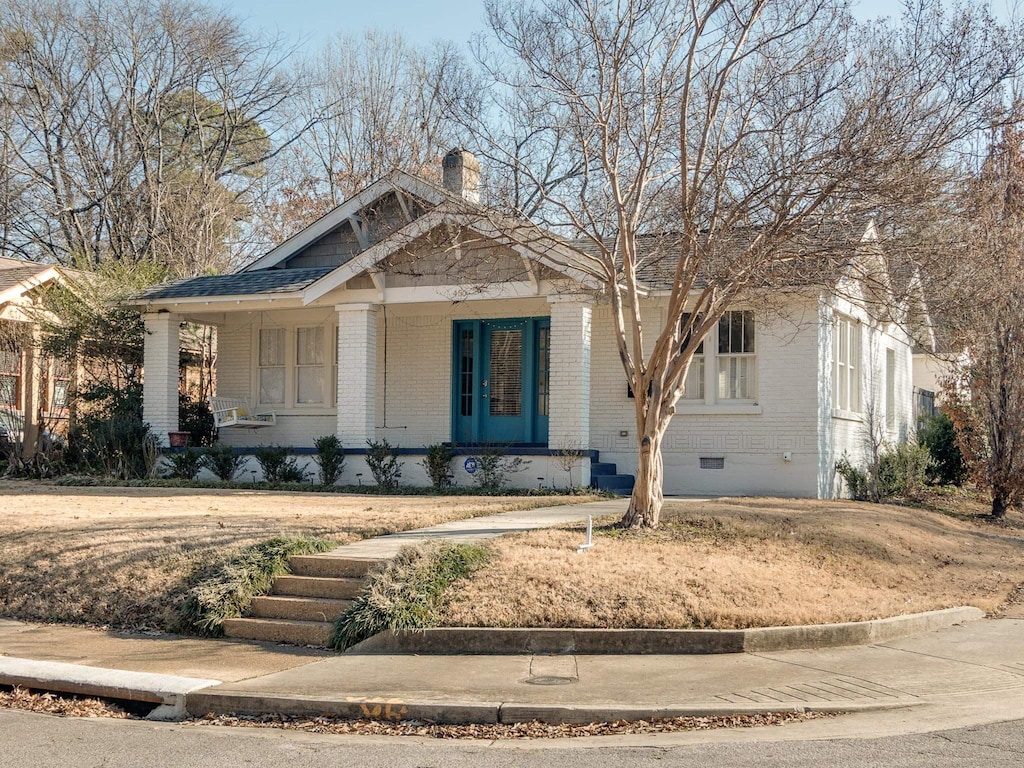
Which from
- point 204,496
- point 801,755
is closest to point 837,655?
point 801,755

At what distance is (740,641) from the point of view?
27.9ft

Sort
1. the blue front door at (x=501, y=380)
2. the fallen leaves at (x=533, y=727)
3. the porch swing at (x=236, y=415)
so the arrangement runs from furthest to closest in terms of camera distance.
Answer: the porch swing at (x=236, y=415) < the blue front door at (x=501, y=380) < the fallen leaves at (x=533, y=727)

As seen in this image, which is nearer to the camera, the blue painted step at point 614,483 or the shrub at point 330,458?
the blue painted step at point 614,483

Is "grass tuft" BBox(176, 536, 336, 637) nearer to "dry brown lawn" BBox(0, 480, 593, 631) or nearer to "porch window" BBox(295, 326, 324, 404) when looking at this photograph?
"dry brown lawn" BBox(0, 480, 593, 631)

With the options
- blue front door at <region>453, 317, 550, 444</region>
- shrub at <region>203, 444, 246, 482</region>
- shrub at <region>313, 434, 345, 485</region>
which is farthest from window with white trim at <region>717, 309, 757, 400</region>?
shrub at <region>203, 444, 246, 482</region>

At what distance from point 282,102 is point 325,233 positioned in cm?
1675

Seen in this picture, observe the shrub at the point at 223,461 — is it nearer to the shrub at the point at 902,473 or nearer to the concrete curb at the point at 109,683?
the concrete curb at the point at 109,683

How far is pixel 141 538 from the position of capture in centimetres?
1162

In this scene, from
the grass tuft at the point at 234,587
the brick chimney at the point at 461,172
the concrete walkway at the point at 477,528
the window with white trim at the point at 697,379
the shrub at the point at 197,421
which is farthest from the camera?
the shrub at the point at 197,421

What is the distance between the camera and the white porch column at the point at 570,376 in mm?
17797

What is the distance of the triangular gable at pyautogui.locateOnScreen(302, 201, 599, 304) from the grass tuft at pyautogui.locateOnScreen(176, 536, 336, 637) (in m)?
4.44

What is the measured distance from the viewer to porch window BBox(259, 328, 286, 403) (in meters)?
22.1

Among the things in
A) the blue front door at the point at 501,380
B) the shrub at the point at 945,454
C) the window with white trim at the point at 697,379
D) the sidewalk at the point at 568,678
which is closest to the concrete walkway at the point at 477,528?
the sidewalk at the point at 568,678

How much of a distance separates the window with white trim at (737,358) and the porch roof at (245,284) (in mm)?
7563
